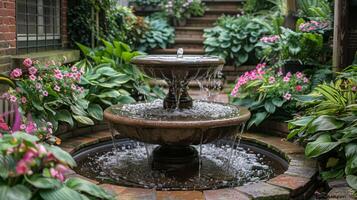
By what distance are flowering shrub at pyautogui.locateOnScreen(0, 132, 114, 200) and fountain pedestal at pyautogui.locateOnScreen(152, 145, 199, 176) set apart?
1.68 meters

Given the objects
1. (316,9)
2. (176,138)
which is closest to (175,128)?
(176,138)

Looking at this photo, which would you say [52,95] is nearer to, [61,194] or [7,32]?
[7,32]

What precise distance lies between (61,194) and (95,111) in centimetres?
265

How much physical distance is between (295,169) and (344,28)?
6.53 feet

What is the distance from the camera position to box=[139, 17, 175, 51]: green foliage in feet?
26.3

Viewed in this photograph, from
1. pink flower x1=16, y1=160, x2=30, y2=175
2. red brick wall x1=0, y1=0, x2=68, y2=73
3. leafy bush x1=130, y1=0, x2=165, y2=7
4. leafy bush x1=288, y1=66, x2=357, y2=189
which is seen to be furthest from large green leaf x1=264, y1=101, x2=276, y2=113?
leafy bush x1=130, y1=0, x2=165, y2=7

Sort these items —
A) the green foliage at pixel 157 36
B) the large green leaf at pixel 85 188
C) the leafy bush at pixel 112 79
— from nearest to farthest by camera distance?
the large green leaf at pixel 85 188, the leafy bush at pixel 112 79, the green foliage at pixel 157 36

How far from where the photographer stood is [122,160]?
12.8 ft

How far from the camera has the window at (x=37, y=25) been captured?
4969 mm

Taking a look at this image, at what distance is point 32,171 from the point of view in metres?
1.90

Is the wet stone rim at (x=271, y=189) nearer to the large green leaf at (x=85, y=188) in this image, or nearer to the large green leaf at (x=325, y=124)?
the large green leaf at (x=325, y=124)

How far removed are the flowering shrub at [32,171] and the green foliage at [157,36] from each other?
616 centimetres

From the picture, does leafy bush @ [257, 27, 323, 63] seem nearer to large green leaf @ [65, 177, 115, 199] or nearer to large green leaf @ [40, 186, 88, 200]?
large green leaf @ [65, 177, 115, 199]

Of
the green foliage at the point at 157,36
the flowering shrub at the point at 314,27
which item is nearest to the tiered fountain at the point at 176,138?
the flowering shrub at the point at 314,27
